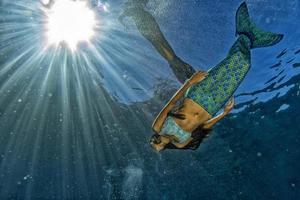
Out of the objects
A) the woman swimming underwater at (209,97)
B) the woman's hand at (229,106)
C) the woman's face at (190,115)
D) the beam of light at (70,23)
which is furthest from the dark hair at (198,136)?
the beam of light at (70,23)

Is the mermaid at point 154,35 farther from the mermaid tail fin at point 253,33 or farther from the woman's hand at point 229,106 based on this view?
the mermaid tail fin at point 253,33

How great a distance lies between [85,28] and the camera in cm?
1180

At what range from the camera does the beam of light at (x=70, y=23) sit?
1066 centimetres

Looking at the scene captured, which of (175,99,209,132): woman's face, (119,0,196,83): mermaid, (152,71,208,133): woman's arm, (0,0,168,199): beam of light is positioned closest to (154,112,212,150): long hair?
(175,99,209,132): woman's face

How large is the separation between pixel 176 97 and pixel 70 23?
7741 millimetres

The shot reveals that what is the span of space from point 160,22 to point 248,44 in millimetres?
5488

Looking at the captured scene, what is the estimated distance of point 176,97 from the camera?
510 centimetres

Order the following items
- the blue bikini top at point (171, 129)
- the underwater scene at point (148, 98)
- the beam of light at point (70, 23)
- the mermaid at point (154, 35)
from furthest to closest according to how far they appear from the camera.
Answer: the beam of light at point (70, 23), the mermaid at point (154, 35), the underwater scene at point (148, 98), the blue bikini top at point (171, 129)

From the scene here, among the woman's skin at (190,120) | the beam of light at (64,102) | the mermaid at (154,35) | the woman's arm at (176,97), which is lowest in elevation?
the woman's skin at (190,120)

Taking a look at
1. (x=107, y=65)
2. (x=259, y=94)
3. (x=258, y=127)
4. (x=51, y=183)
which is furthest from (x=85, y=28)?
(x=51, y=183)

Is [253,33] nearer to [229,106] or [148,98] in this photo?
[229,106]

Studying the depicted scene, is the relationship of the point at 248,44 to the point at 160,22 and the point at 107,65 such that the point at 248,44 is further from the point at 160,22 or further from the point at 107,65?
the point at 107,65

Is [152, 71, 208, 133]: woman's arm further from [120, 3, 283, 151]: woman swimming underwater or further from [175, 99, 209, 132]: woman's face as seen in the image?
[175, 99, 209, 132]: woman's face

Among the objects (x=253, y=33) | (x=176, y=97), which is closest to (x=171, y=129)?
(x=176, y=97)
